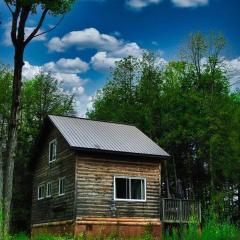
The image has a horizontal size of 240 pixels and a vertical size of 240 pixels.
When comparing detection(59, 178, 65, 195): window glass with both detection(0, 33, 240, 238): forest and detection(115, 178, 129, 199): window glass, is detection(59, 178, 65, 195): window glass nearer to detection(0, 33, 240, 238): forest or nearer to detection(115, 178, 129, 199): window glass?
detection(115, 178, 129, 199): window glass

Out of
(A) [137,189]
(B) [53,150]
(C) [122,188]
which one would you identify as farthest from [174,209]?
(B) [53,150]

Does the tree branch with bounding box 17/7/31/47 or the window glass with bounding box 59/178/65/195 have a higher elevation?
the tree branch with bounding box 17/7/31/47

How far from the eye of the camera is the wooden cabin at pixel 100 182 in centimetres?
2750

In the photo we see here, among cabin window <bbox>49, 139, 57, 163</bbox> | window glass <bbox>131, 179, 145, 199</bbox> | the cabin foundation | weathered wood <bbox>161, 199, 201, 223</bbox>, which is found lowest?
the cabin foundation

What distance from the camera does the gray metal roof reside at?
28.7 m

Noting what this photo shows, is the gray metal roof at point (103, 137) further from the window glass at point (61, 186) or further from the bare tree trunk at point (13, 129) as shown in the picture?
the bare tree trunk at point (13, 129)

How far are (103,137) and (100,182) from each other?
344 centimetres

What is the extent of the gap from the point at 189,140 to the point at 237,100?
→ 23.9 feet

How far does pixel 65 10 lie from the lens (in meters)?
19.9

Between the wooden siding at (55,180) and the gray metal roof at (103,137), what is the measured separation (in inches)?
32.9

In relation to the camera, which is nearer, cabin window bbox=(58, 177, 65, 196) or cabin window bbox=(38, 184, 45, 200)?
cabin window bbox=(58, 177, 65, 196)

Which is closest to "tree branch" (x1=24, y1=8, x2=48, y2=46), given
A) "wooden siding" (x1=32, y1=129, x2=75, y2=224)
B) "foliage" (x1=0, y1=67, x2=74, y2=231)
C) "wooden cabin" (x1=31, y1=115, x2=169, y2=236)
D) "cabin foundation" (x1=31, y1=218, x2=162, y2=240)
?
"wooden cabin" (x1=31, y1=115, x2=169, y2=236)

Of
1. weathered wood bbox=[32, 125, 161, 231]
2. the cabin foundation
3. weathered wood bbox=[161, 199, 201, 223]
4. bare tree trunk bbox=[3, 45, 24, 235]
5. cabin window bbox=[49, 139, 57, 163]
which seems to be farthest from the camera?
cabin window bbox=[49, 139, 57, 163]

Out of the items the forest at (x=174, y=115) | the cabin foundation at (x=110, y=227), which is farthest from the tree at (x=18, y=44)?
the forest at (x=174, y=115)
